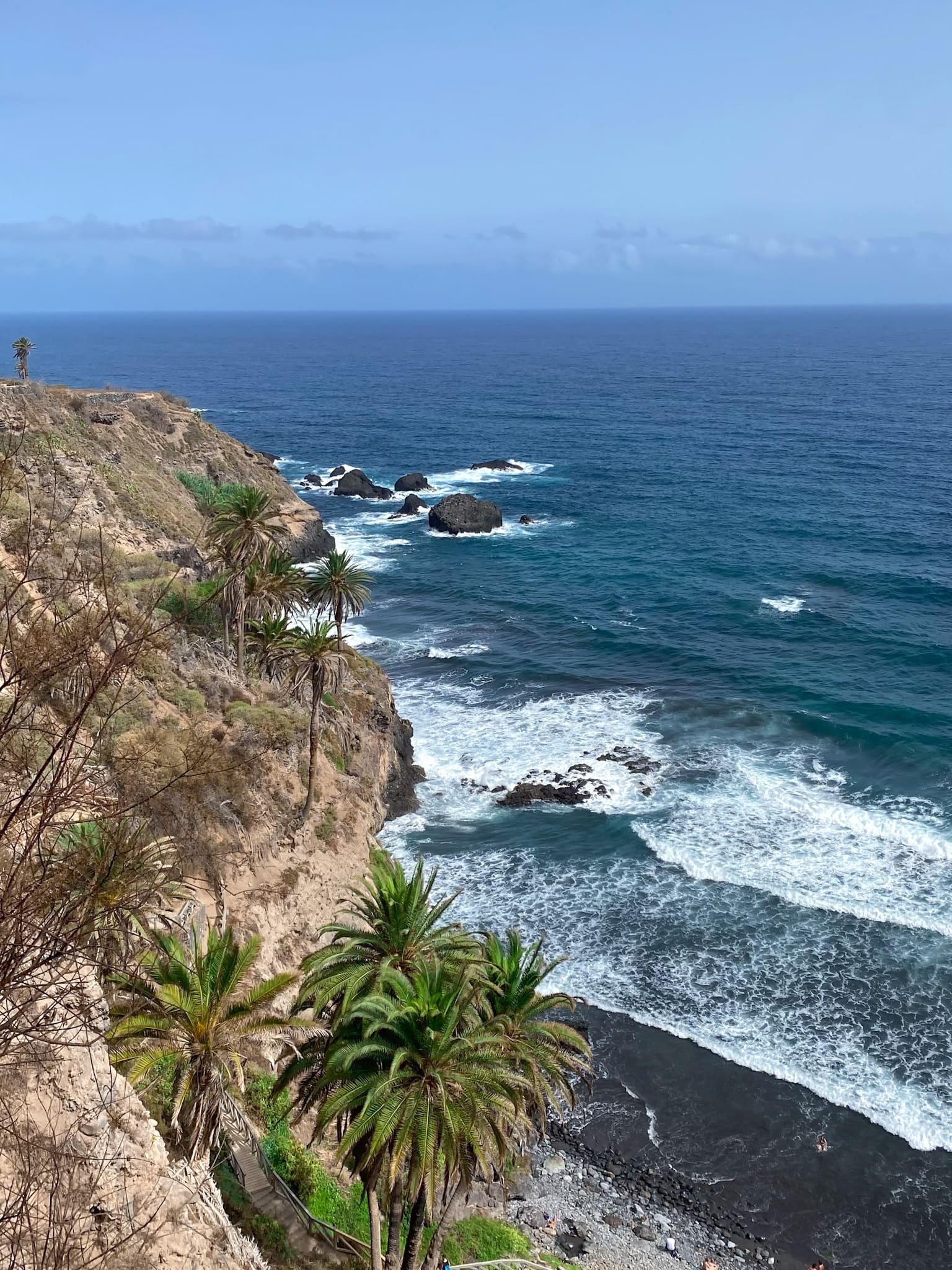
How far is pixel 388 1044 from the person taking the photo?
21.4 m

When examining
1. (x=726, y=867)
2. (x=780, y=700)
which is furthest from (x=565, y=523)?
(x=726, y=867)

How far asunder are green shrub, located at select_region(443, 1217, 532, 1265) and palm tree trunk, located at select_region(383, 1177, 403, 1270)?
429 centimetres

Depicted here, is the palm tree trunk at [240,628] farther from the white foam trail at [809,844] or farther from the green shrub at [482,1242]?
the green shrub at [482,1242]

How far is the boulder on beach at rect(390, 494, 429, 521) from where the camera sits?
114625mm

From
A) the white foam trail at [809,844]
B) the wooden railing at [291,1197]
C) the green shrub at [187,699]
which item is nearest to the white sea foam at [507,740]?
the white foam trail at [809,844]

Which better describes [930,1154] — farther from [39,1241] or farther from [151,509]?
[151,509]

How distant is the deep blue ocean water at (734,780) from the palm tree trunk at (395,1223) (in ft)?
46.4

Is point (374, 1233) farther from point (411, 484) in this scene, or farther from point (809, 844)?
point (411, 484)

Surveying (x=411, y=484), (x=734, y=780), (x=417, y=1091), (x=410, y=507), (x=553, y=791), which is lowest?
(x=553, y=791)

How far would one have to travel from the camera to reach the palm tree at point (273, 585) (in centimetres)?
4466

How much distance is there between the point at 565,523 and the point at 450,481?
24.8 m

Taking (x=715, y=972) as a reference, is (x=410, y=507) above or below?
above

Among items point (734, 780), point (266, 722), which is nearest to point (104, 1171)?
point (266, 722)

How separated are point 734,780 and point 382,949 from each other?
36022 mm
